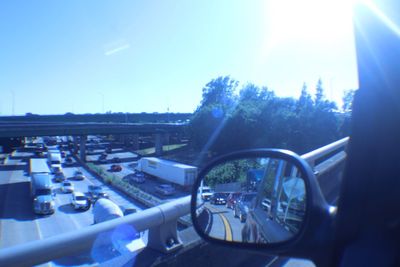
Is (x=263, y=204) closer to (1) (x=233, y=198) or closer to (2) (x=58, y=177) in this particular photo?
(1) (x=233, y=198)

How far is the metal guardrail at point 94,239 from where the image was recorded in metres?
2.35

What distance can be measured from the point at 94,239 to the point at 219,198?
0.98 m

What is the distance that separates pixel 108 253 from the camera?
122 inches

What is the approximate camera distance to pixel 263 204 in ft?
8.49

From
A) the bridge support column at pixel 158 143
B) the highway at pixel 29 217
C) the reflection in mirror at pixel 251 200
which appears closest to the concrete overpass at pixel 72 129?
the bridge support column at pixel 158 143

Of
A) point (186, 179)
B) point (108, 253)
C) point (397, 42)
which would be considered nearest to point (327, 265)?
point (397, 42)

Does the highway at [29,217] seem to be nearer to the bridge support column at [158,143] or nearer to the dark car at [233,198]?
the dark car at [233,198]

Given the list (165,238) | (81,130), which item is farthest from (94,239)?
(81,130)

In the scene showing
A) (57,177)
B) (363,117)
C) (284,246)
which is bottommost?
(57,177)

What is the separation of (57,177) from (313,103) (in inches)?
1427

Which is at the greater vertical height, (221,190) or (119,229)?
(221,190)

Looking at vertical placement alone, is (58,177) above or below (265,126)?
below

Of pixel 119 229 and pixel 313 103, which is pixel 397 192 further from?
pixel 313 103

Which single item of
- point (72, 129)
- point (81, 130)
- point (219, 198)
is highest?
point (219, 198)
